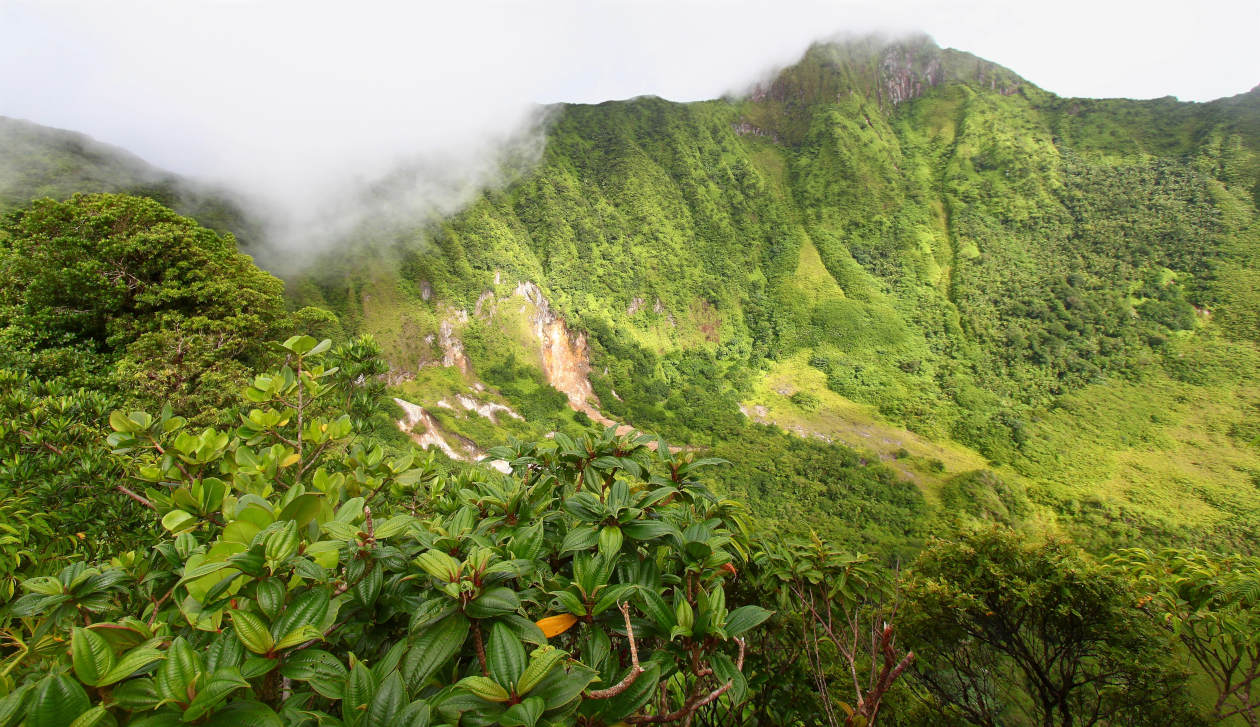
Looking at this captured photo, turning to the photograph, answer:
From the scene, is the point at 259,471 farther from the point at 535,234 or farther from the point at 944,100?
the point at 944,100

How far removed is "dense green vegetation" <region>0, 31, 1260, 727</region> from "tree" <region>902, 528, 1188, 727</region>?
0.04 metres

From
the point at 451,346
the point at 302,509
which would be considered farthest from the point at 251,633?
the point at 451,346

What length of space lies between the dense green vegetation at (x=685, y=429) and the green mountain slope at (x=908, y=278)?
586 mm

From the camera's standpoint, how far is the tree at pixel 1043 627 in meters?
4.35

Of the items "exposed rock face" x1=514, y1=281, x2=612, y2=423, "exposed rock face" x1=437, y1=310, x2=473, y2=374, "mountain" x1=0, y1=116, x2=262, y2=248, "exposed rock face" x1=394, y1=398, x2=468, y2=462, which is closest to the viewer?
"mountain" x1=0, y1=116, x2=262, y2=248

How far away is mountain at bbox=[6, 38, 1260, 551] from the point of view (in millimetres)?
42969

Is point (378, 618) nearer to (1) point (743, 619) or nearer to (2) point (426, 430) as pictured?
(1) point (743, 619)

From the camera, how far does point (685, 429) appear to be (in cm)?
5253

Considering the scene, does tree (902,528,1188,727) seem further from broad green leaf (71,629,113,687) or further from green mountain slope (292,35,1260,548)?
green mountain slope (292,35,1260,548)

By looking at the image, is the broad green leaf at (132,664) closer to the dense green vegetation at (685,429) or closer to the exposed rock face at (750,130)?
the dense green vegetation at (685,429)

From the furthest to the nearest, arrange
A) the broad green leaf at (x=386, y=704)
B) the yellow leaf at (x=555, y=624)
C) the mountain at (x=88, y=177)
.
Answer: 1. the mountain at (x=88, y=177)
2. the yellow leaf at (x=555, y=624)
3. the broad green leaf at (x=386, y=704)

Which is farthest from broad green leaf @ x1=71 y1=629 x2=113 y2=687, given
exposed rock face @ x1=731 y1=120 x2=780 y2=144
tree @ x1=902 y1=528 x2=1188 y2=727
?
exposed rock face @ x1=731 y1=120 x2=780 y2=144

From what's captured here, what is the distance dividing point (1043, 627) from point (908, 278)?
84.8m

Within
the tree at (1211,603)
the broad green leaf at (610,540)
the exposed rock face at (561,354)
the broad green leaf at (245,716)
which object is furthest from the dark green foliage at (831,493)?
the broad green leaf at (245,716)
